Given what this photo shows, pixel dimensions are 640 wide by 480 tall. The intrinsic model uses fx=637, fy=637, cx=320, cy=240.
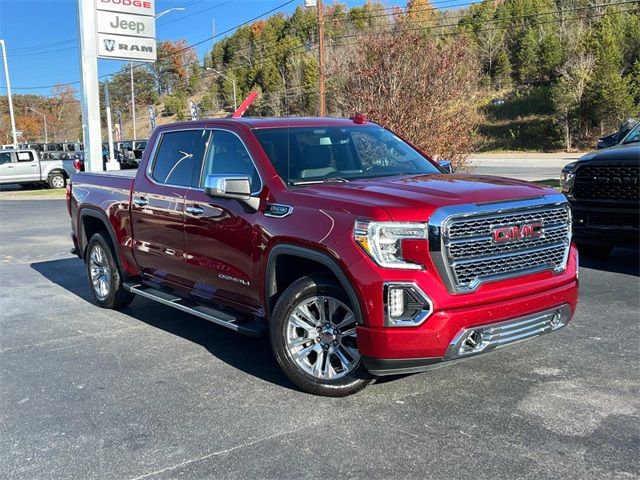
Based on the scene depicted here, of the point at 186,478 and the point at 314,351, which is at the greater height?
the point at 314,351

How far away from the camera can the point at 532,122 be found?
60.6 m

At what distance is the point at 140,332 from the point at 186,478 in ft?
9.46

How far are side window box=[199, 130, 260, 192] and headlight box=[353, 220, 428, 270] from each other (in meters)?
1.29

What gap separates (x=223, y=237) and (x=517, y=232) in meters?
2.13

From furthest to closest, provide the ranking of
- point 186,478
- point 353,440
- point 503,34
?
point 503,34 < point 353,440 < point 186,478

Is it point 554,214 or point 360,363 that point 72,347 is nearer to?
point 360,363

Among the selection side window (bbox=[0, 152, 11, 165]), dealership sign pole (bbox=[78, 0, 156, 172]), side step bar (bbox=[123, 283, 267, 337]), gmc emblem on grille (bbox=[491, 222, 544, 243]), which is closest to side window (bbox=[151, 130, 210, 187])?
side step bar (bbox=[123, 283, 267, 337])

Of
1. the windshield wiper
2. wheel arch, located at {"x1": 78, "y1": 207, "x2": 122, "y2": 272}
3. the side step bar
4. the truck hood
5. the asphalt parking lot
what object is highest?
the windshield wiper

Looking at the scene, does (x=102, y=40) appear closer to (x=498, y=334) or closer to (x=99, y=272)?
(x=99, y=272)

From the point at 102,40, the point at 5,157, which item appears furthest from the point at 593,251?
the point at 5,157

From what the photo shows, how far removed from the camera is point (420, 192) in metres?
4.04

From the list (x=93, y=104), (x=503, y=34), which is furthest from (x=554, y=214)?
(x=503, y=34)

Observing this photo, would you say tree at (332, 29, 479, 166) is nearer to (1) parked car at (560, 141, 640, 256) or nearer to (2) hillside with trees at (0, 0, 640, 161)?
(2) hillside with trees at (0, 0, 640, 161)

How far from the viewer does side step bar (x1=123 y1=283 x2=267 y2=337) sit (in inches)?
180
